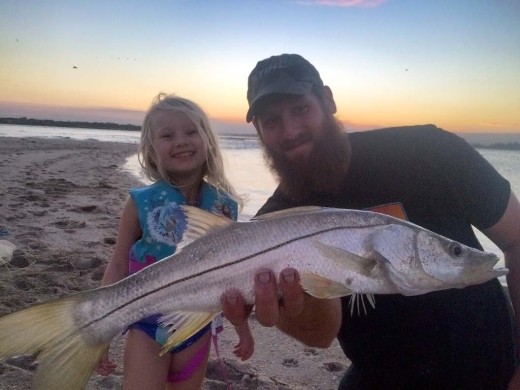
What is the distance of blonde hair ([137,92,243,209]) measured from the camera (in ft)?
11.7

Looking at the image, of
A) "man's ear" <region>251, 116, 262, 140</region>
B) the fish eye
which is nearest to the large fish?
the fish eye

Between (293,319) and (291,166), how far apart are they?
126 centimetres

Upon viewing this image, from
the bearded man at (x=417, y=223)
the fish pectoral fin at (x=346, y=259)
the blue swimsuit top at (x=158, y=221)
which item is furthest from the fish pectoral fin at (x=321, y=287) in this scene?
the blue swimsuit top at (x=158, y=221)

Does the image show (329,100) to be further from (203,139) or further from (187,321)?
(187,321)

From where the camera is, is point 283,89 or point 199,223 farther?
point 283,89

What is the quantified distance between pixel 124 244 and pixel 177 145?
2.96 feet

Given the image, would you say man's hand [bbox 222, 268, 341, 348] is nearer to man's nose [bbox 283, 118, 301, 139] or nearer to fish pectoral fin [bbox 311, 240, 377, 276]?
fish pectoral fin [bbox 311, 240, 377, 276]

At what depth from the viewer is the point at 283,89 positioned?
340cm

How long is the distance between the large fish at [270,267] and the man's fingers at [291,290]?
4 cm

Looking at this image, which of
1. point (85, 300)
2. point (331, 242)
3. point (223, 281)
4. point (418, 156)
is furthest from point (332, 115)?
point (85, 300)

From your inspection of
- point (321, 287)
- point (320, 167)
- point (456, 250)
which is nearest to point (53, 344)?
point (321, 287)

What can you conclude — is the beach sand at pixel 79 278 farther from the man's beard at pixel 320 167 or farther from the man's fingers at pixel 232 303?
the man's beard at pixel 320 167

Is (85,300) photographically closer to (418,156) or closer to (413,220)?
(413,220)

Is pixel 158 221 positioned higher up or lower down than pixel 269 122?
lower down
